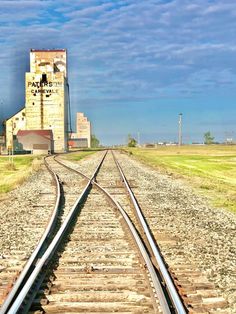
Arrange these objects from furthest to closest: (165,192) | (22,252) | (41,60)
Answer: (41,60)
(165,192)
(22,252)

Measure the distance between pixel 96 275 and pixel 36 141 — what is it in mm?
89166

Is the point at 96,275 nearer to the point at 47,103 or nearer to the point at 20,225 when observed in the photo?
the point at 20,225

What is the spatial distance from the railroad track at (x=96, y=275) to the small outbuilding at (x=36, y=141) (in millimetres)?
82738

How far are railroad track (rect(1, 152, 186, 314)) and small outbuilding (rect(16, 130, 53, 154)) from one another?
271 ft

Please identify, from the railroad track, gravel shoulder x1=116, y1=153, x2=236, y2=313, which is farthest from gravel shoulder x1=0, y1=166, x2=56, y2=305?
gravel shoulder x1=116, y1=153, x2=236, y2=313

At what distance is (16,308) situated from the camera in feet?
17.8

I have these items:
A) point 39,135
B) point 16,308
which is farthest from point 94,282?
point 39,135

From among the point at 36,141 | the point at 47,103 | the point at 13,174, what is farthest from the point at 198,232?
the point at 47,103

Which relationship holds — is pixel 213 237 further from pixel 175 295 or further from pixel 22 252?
pixel 175 295

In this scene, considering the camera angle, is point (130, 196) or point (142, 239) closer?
point (142, 239)

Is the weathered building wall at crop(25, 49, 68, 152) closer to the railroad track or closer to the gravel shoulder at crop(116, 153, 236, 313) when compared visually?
the gravel shoulder at crop(116, 153, 236, 313)

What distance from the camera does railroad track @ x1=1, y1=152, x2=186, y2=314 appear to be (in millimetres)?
5863

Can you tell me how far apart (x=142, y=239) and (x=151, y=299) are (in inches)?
146

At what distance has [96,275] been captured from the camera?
723 centimetres
